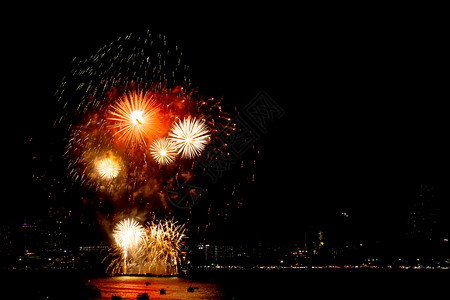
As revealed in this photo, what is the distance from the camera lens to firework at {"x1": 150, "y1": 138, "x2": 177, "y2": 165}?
25.8 metres

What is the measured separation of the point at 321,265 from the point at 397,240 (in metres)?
37.4

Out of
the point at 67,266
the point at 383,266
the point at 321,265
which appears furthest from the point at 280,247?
the point at 67,266

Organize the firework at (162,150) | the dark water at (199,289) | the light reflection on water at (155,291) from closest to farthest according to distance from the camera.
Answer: the firework at (162,150), the light reflection on water at (155,291), the dark water at (199,289)

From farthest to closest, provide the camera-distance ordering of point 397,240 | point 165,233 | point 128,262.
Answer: point 397,240
point 128,262
point 165,233

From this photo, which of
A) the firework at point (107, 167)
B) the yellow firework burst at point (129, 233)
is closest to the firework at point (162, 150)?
the firework at point (107, 167)

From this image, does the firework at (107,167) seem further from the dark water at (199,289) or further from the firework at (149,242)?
the firework at (149,242)

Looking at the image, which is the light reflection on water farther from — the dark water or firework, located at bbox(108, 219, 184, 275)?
firework, located at bbox(108, 219, 184, 275)

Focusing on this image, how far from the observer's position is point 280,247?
632 ft

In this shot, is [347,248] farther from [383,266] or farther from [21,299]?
[21,299]

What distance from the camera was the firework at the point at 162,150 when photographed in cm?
2583

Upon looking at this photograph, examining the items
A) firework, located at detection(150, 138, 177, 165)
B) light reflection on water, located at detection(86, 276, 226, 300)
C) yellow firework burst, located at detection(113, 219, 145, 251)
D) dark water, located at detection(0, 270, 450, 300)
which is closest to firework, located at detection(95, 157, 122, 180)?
firework, located at detection(150, 138, 177, 165)

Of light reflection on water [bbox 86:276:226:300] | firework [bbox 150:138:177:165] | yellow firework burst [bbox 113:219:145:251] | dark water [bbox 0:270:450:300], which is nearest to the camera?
firework [bbox 150:138:177:165]

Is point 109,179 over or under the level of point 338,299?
over

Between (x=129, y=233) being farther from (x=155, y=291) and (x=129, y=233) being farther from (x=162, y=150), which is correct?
(x=162, y=150)
